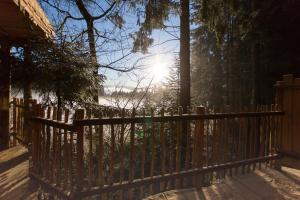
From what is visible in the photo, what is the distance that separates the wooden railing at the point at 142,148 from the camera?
4109mm

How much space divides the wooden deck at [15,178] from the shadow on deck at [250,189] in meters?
1.80

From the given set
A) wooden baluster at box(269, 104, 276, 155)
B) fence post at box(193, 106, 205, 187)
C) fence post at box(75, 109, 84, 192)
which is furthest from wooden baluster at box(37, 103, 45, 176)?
wooden baluster at box(269, 104, 276, 155)

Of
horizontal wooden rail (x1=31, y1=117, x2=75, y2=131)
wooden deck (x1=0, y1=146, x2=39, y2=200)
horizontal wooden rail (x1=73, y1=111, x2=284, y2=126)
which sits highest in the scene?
horizontal wooden rail (x1=73, y1=111, x2=284, y2=126)

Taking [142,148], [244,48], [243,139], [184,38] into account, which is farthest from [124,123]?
[244,48]

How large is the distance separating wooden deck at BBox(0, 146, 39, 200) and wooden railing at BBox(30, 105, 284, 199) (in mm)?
229

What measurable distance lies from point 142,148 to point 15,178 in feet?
7.64

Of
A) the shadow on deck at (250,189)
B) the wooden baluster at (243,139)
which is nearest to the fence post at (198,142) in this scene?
the shadow on deck at (250,189)

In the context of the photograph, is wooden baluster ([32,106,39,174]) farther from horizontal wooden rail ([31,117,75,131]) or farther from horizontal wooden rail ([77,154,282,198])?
horizontal wooden rail ([77,154,282,198])

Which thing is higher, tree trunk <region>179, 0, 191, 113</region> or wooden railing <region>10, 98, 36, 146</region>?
tree trunk <region>179, 0, 191, 113</region>

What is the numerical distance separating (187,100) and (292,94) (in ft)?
8.98

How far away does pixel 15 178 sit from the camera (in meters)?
5.37

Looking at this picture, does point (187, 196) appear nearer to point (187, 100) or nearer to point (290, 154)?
point (290, 154)

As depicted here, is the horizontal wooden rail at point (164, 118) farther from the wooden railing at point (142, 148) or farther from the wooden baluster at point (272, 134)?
the wooden baluster at point (272, 134)

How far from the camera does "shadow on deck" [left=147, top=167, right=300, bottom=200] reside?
4.77 meters
